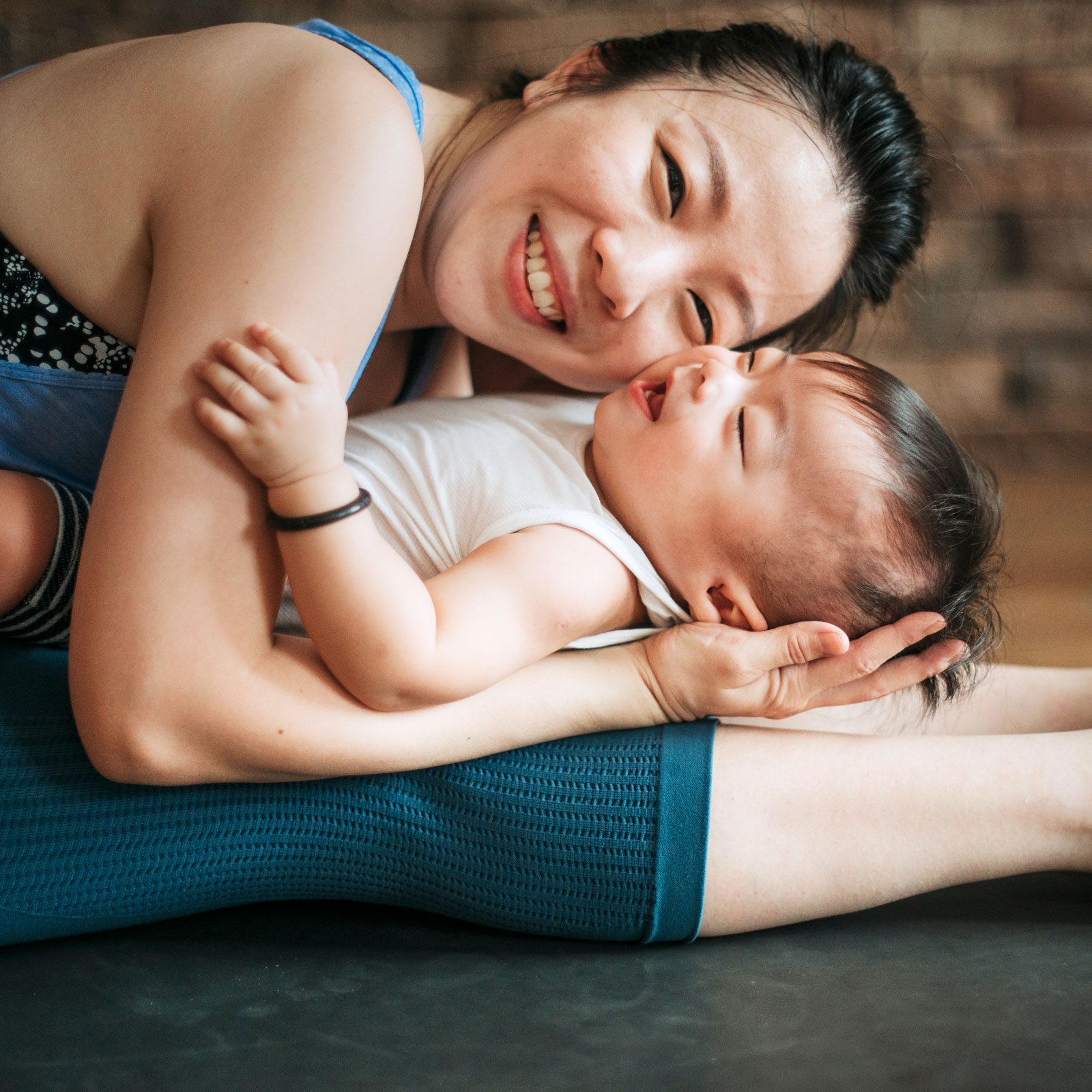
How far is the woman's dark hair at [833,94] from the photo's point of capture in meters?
1.18

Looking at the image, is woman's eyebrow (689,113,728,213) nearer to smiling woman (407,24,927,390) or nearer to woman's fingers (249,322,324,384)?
smiling woman (407,24,927,390)

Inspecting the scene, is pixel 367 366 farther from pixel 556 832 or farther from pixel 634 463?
pixel 556 832

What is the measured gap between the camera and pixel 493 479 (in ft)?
3.53

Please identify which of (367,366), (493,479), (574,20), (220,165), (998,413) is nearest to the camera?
(220,165)

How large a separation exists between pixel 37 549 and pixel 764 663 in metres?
0.69

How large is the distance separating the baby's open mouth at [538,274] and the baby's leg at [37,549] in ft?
1.69

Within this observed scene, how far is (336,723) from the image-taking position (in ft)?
2.90

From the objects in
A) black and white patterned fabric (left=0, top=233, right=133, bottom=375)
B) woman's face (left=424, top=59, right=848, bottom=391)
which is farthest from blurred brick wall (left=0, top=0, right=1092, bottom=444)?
black and white patterned fabric (left=0, top=233, right=133, bottom=375)

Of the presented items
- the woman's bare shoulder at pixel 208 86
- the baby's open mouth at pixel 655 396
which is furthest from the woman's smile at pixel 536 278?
the woman's bare shoulder at pixel 208 86

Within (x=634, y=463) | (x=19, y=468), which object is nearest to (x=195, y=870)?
(x=19, y=468)

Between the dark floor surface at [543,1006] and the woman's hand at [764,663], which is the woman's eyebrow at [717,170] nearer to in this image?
the woman's hand at [764,663]

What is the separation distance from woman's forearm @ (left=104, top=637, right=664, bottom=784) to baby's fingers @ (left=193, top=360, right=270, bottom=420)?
8.2 inches

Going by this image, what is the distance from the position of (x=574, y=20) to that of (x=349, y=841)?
2.23 metres

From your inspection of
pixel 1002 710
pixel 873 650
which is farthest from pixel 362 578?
pixel 1002 710
